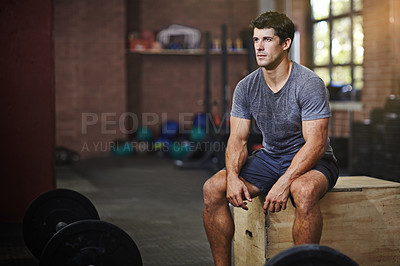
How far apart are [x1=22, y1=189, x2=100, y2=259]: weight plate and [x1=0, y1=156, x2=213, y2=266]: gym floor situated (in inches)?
5.4

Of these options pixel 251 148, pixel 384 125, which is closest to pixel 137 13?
pixel 251 148

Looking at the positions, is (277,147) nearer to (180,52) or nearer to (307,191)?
(307,191)

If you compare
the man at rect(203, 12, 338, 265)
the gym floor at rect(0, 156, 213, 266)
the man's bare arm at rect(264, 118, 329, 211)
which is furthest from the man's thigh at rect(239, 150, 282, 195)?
the gym floor at rect(0, 156, 213, 266)

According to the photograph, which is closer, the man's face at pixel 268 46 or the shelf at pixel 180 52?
the man's face at pixel 268 46

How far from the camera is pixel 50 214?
2.65 meters

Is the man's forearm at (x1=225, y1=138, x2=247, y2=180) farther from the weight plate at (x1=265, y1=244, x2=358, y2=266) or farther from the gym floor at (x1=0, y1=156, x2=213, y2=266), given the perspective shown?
the gym floor at (x1=0, y1=156, x2=213, y2=266)

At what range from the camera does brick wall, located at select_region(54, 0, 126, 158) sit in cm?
717

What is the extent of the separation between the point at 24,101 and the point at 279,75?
75.5 inches

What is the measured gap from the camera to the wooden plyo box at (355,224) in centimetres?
208

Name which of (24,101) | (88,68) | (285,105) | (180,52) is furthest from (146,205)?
(180,52)

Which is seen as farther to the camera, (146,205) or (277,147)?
(146,205)

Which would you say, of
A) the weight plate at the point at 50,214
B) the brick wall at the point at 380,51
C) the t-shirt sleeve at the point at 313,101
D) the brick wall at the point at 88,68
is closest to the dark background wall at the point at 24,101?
the weight plate at the point at 50,214

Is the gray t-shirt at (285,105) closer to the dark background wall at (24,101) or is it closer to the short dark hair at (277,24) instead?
the short dark hair at (277,24)

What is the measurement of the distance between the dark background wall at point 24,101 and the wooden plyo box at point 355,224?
5.66 feet
